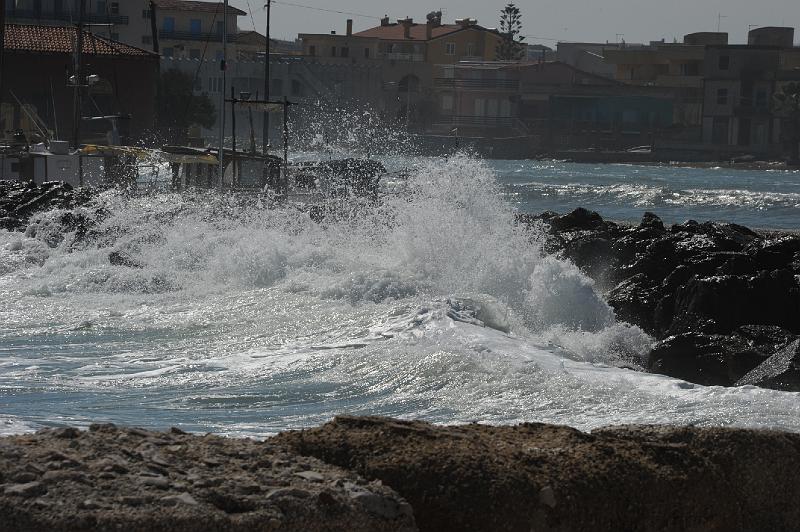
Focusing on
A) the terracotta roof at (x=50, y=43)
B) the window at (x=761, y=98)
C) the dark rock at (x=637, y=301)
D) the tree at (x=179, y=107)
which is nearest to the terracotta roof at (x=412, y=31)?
the window at (x=761, y=98)

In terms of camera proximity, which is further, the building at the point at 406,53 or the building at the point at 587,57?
the building at the point at 587,57

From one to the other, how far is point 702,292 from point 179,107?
56117 mm

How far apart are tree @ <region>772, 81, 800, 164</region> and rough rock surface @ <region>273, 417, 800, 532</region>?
82265mm

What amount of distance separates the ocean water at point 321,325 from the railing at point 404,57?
7603cm

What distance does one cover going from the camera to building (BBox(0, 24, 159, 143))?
53.0 meters

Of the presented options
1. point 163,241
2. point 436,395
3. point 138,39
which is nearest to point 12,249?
point 163,241

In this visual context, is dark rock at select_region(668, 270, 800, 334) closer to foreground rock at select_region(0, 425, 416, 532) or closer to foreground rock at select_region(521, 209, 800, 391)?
foreground rock at select_region(521, 209, 800, 391)

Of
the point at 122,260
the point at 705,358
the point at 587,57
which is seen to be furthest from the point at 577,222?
the point at 587,57

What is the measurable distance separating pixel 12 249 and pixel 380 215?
223 inches

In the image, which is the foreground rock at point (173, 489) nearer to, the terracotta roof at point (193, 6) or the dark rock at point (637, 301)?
the dark rock at point (637, 301)

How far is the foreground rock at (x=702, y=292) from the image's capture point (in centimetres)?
1058

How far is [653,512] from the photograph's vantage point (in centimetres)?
426

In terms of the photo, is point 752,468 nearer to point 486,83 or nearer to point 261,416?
point 261,416

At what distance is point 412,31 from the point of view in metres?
Result: 106
